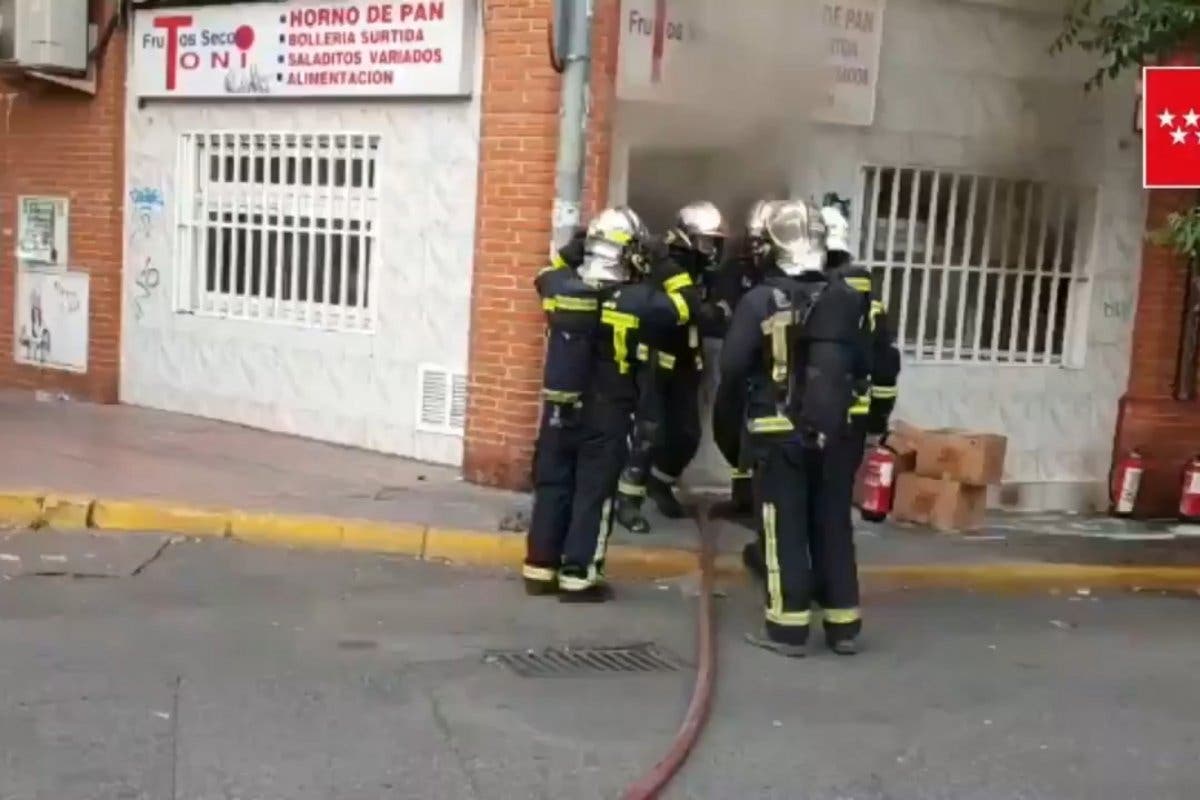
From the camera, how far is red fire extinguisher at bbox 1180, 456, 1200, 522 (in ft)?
34.8

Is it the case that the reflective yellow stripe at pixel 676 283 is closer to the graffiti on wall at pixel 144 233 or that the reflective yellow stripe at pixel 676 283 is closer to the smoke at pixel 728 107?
the smoke at pixel 728 107

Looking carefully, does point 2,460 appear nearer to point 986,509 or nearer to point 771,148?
point 771,148

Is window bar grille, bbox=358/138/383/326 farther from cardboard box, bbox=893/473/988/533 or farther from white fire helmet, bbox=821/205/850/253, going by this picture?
cardboard box, bbox=893/473/988/533

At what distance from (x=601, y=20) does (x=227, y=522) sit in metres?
3.51

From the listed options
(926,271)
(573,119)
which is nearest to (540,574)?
(573,119)

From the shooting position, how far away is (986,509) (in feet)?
33.8

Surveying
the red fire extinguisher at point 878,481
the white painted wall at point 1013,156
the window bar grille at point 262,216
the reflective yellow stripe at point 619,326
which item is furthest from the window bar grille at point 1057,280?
the window bar grille at point 262,216

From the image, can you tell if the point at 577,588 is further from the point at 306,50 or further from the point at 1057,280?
the point at 1057,280

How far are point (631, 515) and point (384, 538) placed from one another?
1.39m

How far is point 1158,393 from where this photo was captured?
36.2 ft

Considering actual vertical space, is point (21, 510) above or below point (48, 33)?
below

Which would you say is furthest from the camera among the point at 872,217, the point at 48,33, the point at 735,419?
the point at 48,33

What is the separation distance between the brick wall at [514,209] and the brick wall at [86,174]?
3756mm

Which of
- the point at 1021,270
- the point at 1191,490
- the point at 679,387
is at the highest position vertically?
the point at 1021,270
